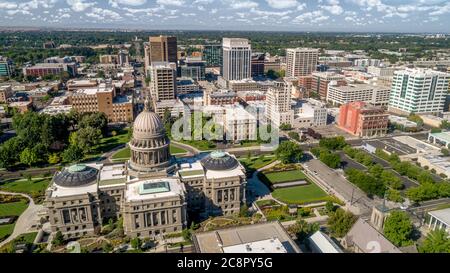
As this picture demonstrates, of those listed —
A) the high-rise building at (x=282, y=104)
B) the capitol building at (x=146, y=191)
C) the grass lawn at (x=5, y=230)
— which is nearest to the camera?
the grass lawn at (x=5, y=230)

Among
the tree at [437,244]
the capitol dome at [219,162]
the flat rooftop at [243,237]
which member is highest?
the capitol dome at [219,162]

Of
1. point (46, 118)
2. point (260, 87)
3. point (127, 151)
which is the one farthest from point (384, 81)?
point (46, 118)

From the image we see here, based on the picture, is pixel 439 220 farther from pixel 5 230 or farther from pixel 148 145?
pixel 5 230

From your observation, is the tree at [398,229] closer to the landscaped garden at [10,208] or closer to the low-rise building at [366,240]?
the low-rise building at [366,240]

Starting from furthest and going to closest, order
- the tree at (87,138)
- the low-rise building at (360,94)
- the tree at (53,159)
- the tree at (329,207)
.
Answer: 1. the low-rise building at (360,94)
2. the tree at (87,138)
3. the tree at (53,159)
4. the tree at (329,207)

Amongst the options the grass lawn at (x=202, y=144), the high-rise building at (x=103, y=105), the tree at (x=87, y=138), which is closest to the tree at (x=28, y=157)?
the tree at (x=87, y=138)

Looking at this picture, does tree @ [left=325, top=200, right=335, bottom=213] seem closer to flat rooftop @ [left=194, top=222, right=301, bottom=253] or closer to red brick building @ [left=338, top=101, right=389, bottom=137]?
flat rooftop @ [left=194, top=222, right=301, bottom=253]
